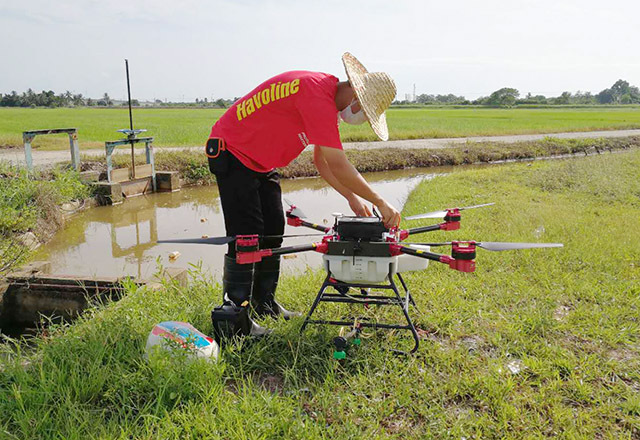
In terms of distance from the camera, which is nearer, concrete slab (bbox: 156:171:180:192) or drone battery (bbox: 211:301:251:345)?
drone battery (bbox: 211:301:251:345)

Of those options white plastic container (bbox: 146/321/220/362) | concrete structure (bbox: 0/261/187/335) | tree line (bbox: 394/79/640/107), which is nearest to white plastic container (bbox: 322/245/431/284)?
white plastic container (bbox: 146/321/220/362)

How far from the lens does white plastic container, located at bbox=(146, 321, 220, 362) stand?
235cm

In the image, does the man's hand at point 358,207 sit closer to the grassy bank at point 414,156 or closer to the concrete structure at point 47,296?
the concrete structure at point 47,296

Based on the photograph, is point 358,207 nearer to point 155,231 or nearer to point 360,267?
point 360,267

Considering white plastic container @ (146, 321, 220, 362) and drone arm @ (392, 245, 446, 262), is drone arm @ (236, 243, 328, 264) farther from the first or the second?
white plastic container @ (146, 321, 220, 362)

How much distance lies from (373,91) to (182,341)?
1.60 metres

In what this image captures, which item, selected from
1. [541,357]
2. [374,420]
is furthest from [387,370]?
[541,357]

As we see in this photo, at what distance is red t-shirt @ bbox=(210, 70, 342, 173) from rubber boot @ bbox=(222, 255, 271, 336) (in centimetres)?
56

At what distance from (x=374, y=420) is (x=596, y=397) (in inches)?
44.2

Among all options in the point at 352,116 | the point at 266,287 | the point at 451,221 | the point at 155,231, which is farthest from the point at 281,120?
the point at 155,231

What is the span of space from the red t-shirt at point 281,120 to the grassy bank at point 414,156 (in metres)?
7.84

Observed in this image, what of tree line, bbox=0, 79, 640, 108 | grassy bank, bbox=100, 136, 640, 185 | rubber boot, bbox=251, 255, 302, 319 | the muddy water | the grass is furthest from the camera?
tree line, bbox=0, 79, 640, 108

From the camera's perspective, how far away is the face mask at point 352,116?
2.61 metres

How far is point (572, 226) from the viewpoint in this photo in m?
5.46
